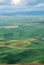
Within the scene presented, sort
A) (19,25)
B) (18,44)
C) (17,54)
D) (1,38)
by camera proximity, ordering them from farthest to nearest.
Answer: (19,25), (1,38), (18,44), (17,54)

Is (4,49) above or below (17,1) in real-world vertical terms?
below

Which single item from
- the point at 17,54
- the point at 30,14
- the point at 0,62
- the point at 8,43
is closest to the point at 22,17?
the point at 30,14

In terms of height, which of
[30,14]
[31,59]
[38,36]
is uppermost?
[30,14]

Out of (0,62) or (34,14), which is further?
(34,14)

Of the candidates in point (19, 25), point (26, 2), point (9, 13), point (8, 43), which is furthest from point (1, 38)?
point (26, 2)

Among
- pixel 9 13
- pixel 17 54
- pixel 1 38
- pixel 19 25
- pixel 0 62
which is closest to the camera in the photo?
pixel 0 62

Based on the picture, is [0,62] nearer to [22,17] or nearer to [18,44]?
[18,44]
